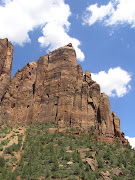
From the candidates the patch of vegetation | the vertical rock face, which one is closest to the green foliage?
the patch of vegetation

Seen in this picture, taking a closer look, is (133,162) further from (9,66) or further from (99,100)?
(9,66)

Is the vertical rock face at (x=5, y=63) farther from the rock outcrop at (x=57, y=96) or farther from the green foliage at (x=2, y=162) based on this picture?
the green foliage at (x=2, y=162)

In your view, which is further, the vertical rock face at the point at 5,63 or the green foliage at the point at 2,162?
the vertical rock face at the point at 5,63

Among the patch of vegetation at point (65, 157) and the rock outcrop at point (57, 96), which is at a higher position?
the rock outcrop at point (57, 96)

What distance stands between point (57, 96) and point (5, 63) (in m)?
17.0

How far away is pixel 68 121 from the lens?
45031mm

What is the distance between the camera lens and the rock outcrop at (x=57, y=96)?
4509cm

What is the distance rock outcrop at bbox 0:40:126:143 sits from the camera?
1775 inches

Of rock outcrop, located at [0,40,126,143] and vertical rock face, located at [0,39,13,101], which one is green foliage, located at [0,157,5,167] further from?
vertical rock face, located at [0,39,13,101]

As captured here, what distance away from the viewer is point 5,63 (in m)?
53.7

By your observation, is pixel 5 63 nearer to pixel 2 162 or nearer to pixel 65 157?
pixel 2 162

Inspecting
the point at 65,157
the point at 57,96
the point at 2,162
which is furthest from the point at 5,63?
the point at 65,157

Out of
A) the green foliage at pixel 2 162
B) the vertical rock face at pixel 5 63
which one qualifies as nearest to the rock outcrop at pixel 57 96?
the vertical rock face at pixel 5 63

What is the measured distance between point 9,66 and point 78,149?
30815 millimetres
